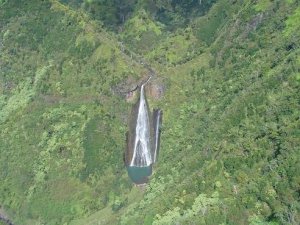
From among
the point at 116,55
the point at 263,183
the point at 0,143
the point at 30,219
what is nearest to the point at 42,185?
the point at 30,219

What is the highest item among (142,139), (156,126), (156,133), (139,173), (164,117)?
(164,117)

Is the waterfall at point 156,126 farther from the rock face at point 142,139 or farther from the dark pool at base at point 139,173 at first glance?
the dark pool at base at point 139,173

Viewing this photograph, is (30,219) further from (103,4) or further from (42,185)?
(103,4)

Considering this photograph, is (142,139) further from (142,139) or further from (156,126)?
(156,126)

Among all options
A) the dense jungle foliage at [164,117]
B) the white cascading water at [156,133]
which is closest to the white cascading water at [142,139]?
the white cascading water at [156,133]

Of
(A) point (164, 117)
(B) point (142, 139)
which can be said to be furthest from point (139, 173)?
(A) point (164, 117)

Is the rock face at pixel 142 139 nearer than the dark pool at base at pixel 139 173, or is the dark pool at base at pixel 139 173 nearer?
the dark pool at base at pixel 139 173

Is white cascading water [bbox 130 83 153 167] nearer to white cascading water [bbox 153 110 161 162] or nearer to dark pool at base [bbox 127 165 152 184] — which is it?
dark pool at base [bbox 127 165 152 184]
